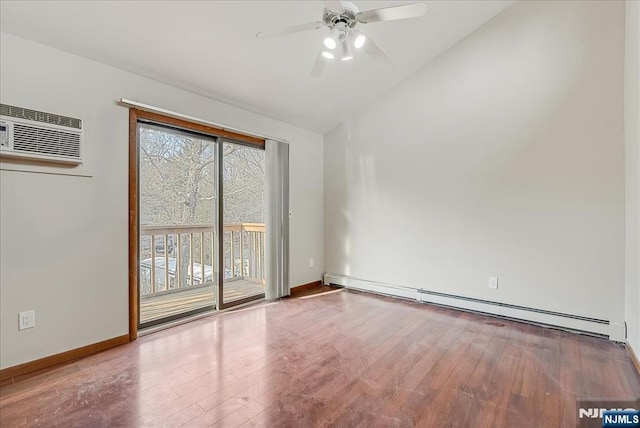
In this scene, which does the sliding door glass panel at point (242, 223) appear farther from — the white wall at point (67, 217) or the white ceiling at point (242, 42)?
the white wall at point (67, 217)

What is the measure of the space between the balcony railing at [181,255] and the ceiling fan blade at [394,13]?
2.63 meters

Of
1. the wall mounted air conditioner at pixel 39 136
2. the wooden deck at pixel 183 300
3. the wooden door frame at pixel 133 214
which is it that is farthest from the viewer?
the wooden deck at pixel 183 300

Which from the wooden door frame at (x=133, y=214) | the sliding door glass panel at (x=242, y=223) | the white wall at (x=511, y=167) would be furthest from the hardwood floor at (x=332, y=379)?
the sliding door glass panel at (x=242, y=223)

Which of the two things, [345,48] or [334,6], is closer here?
[334,6]

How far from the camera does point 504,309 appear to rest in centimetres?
337

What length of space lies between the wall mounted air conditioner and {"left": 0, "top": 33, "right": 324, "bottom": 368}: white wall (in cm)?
8

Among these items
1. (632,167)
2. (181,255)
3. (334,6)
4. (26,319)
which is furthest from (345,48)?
(26,319)

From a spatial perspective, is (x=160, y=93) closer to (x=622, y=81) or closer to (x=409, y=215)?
(x=409, y=215)

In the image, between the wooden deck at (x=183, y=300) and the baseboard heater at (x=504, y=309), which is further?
the wooden deck at (x=183, y=300)

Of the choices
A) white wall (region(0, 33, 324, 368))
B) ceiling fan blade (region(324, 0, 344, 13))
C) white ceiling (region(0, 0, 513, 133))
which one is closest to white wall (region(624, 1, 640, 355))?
white ceiling (region(0, 0, 513, 133))

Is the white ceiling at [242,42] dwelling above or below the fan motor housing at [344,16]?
above

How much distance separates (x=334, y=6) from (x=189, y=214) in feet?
8.28

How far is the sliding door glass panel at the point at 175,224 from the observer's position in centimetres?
311

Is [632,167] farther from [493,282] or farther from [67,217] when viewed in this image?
[67,217]
